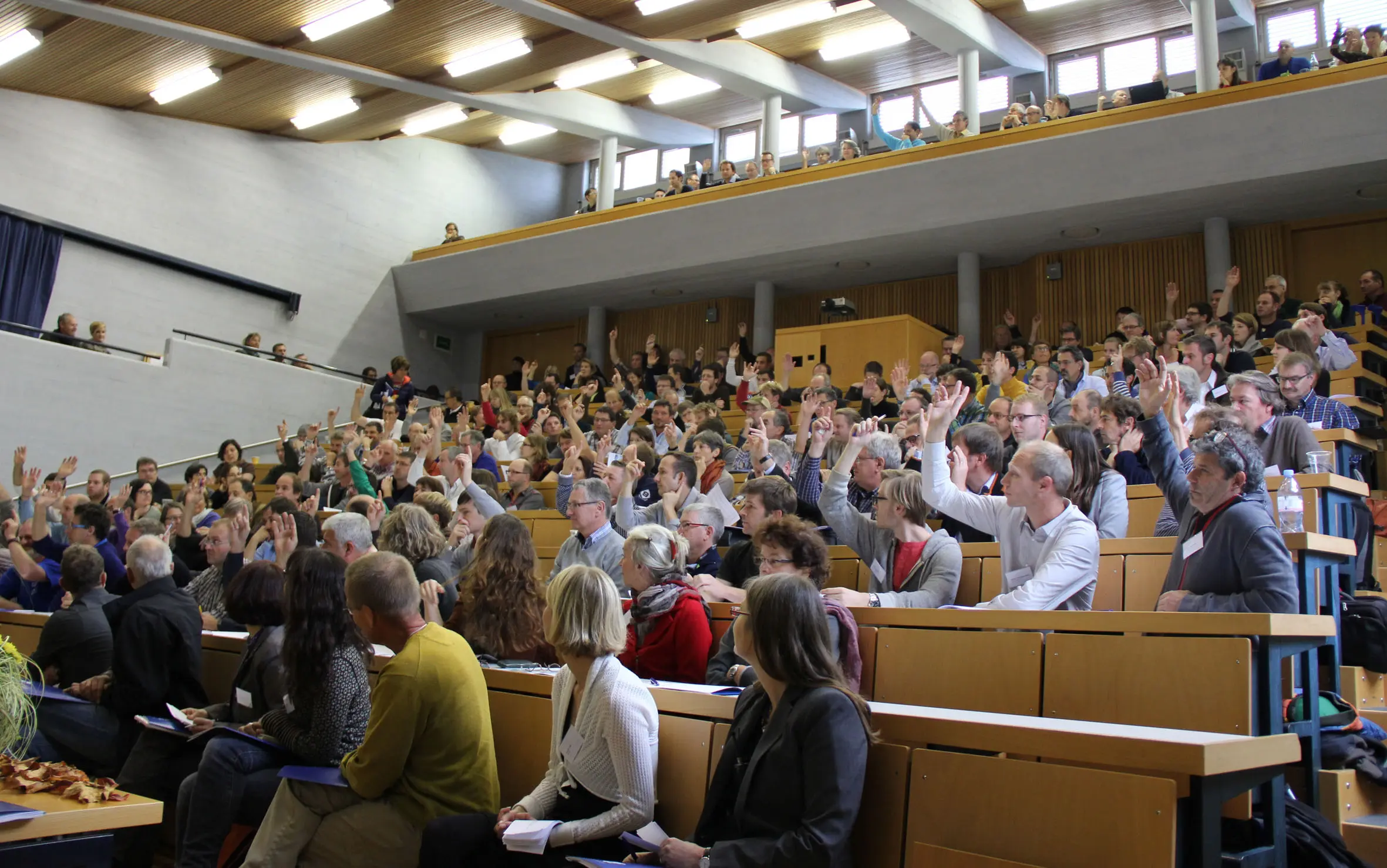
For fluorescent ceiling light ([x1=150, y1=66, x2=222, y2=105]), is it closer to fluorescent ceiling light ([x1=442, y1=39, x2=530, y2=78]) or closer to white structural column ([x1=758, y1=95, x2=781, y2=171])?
fluorescent ceiling light ([x1=442, y1=39, x2=530, y2=78])

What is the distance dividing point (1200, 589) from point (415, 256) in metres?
12.2

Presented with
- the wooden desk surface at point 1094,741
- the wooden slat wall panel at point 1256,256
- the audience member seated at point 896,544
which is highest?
the wooden slat wall panel at point 1256,256

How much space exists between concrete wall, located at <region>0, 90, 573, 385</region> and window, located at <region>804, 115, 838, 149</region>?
13.4 ft

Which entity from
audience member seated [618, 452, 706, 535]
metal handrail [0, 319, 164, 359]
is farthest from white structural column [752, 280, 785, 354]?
audience member seated [618, 452, 706, 535]

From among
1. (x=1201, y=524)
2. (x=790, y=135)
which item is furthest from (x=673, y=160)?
(x=1201, y=524)

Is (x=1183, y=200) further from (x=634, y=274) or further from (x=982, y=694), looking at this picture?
(x=982, y=694)

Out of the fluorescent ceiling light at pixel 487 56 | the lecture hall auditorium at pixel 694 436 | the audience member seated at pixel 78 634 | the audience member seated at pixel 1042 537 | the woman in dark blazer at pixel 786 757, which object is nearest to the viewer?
the woman in dark blazer at pixel 786 757

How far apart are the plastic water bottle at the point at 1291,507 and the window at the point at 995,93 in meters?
9.84

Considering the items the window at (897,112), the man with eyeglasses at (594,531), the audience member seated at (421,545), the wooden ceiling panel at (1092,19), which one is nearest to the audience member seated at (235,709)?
the audience member seated at (421,545)

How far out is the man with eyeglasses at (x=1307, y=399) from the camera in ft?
13.7

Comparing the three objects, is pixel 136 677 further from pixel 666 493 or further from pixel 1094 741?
pixel 1094 741

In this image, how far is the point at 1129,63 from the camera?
11453 millimetres

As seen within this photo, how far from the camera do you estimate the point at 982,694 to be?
2.33 metres

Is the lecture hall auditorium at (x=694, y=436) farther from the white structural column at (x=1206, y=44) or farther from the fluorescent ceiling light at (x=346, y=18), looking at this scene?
the fluorescent ceiling light at (x=346, y=18)
